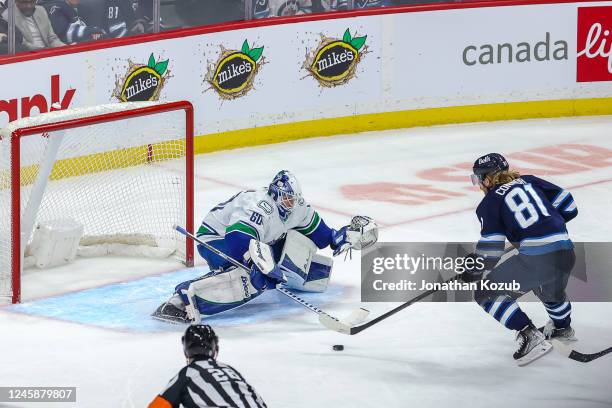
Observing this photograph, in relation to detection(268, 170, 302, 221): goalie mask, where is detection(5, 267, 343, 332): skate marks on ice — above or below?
below

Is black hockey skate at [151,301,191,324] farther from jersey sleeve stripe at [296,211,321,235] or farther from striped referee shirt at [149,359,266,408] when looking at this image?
striped referee shirt at [149,359,266,408]

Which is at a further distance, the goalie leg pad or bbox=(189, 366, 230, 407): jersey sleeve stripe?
the goalie leg pad

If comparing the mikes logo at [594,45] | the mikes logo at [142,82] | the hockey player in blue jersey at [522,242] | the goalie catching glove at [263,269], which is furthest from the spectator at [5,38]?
the mikes logo at [594,45]

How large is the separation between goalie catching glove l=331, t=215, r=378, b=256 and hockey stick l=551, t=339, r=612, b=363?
1.38 m

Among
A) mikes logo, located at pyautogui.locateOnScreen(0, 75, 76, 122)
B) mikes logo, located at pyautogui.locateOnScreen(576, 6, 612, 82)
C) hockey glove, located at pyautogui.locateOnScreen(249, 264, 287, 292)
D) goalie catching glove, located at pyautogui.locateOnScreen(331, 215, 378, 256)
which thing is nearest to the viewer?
hockey glove, located at pyautogui.locateOnScreen(249, 264, 287, 292)

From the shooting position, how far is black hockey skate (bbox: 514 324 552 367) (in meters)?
6.63

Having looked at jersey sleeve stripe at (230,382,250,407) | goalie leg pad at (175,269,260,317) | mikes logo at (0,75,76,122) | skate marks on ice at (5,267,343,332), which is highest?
mikes logo at (0,75,76,122)

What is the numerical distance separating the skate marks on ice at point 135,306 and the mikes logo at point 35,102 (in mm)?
2276

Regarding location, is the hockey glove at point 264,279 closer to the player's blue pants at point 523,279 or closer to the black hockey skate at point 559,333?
the player's blue pants at point 523,279

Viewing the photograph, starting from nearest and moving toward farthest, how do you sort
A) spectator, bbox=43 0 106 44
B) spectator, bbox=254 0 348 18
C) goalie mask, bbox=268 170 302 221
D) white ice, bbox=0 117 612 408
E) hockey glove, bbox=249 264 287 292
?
1. white ice, bbox=0 117 612 408
2. hockey glove, bbox=249 264 287 292
3. goalie mask, bbox=268 170 302 221
4. spectator, bbox=43 0 106 44
5. spectator, bbox=254 0 348 18

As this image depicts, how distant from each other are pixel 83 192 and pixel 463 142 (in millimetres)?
4004

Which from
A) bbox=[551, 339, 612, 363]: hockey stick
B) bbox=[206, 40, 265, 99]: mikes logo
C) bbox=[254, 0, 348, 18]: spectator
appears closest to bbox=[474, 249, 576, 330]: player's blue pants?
bbox=[551, 339, 612, 363]: hockey stick

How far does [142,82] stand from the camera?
34.8ft

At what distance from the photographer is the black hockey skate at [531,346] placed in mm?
6633
